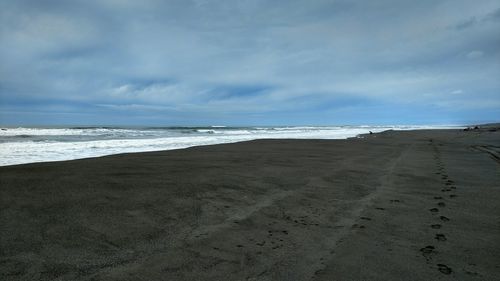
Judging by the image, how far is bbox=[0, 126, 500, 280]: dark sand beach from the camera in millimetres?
3178

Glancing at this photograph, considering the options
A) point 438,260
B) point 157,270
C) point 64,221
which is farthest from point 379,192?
point 64,221

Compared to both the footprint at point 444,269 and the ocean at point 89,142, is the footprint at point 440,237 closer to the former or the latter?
the footprint at point 444,269

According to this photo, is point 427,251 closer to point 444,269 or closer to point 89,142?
point 444,269

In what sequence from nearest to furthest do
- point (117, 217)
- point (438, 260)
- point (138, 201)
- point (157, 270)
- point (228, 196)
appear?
1. point (157, 270)
2. point (438, 260)
3. point (117, 217)
4. point (138, 201)
5. point (228, 196)

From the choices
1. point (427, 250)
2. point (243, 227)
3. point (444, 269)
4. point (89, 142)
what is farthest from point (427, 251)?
point (89, 142)

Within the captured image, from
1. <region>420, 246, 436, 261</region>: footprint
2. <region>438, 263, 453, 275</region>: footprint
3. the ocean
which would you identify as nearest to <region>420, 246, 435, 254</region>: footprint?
<region>420, 246, 436, 261</region>: footprint

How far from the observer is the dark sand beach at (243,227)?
3178 millimetres

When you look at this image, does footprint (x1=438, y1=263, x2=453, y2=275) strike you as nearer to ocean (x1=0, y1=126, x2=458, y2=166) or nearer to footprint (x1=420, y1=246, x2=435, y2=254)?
footprint (x1=420, y1=246, x2=435, y2=254)

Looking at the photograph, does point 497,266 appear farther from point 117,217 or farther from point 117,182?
point 117,182

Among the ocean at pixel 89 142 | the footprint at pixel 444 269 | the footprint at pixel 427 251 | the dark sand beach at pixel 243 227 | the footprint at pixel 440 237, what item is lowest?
the footprint at pixel 444 269

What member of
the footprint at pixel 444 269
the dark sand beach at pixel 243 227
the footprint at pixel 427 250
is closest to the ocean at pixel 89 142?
the dark sand beach at pixel 243 227

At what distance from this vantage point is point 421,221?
4.65 m

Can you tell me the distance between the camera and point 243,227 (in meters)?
4.36

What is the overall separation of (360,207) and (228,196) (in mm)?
2075
